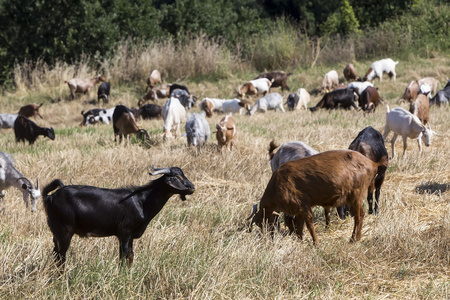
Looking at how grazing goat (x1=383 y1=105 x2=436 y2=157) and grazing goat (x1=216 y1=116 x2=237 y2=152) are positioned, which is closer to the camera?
grazing goat (x1=383 y1=105 x2=436 y2=157)

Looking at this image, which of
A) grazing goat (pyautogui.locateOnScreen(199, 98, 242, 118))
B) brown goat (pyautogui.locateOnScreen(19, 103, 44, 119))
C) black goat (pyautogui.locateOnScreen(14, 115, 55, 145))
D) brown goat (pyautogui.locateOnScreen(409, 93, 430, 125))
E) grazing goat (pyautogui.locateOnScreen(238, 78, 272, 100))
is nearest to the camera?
brown goat (pyautogui.locateOnScreen(409, 93, 430, 125))

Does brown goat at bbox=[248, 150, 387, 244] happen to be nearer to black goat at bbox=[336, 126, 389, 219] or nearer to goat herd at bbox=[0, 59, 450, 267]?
goat herd at bbox=[0, 59, 450, 267]

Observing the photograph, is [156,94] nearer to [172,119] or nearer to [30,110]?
[30,110]

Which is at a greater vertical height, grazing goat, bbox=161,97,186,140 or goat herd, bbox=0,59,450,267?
goat herd, bbox=0,59,450,267

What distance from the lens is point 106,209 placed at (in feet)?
14.9

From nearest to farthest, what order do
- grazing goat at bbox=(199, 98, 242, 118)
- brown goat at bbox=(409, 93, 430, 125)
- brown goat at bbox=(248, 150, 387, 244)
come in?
brown goat at bbox=(248, 150, 387, 244) < brown goat at bbox=(409, 93, 430, 125) < grazing goat at bbox=(199, 98, 242, 118)

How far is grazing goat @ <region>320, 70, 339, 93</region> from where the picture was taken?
21.2 meters

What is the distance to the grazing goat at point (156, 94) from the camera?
21.0 metres

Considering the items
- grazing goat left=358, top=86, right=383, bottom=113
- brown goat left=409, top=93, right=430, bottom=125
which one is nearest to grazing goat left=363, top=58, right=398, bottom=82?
grazing goat left=358, top=86, right=383, bottom=113

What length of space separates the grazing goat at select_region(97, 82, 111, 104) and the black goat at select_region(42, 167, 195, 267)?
666 inches

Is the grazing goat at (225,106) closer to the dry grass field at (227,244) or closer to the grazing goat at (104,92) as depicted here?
the grazing goat at (104,92)

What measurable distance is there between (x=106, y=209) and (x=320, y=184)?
2.07 m

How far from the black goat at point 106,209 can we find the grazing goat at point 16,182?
8.59 feet

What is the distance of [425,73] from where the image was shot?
2161cm
